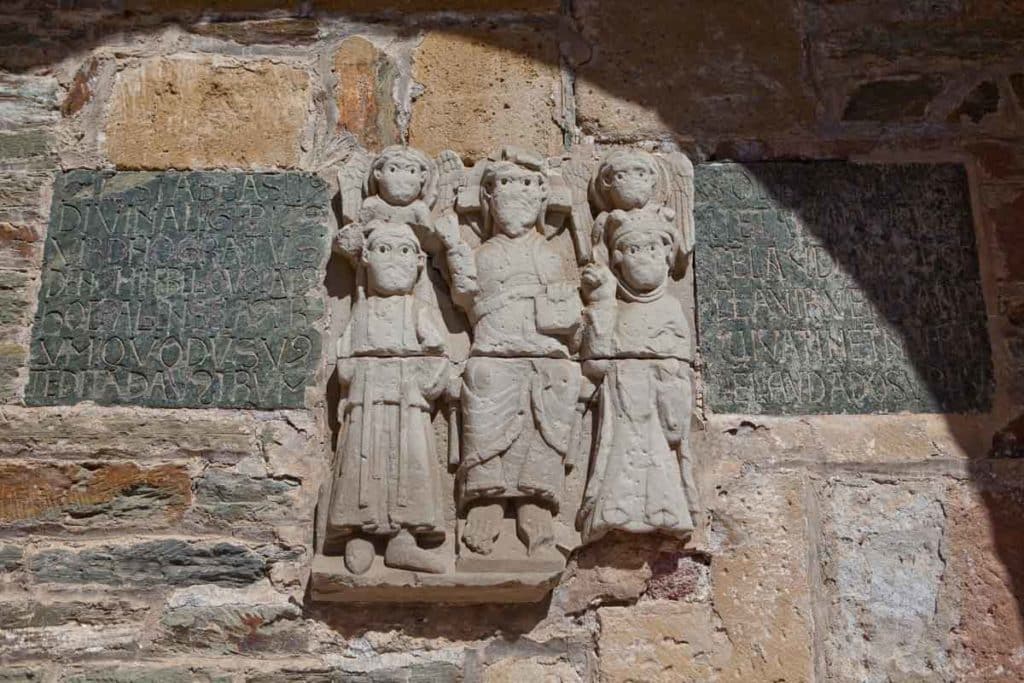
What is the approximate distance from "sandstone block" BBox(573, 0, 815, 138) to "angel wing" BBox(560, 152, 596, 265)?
12 centimetres

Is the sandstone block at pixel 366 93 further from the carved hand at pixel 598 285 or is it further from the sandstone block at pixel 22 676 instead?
the sandstone block at pixel 22 676

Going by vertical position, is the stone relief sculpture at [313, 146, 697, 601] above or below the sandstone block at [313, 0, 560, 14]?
below

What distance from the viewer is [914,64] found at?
2.88 metres

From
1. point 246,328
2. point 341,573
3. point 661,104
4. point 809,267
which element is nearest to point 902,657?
point 809,267

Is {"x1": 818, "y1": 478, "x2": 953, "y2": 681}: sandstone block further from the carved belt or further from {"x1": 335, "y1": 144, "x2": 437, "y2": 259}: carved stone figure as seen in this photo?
{"x1": 335, "y1": 144, "x2": 437, "y2": 259}: carved stone figure

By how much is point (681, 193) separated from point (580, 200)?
0.24m

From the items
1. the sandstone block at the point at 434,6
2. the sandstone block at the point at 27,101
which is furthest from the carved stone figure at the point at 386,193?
the sandstone block at the point at 27,101

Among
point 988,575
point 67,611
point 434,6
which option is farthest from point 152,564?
point 988,575

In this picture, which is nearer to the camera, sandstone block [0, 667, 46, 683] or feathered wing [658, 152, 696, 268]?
sandstone block [0, 667, 46, 683]

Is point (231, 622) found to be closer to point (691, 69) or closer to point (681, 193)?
point (681, 193)

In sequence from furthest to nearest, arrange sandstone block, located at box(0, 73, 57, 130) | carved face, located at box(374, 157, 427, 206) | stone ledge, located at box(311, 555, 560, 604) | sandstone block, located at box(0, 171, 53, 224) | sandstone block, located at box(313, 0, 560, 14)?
sandstone block, located at box(313, 0, 560, 14) → sandstone block, located at box(0, 73, 57, 130) → sandstone block, located at box(0, 171, 53, 224) → carved face, located at box(374, 157, 427, 206) → stone ledge, located at box(311, 555, 560, 604)

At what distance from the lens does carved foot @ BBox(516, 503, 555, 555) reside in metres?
2.30

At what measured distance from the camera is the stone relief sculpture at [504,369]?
2307 millimetres

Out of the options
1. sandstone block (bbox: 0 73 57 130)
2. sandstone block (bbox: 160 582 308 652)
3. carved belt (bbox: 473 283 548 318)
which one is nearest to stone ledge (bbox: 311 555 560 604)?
sandstone block (bbox: 160 582 308 652)
